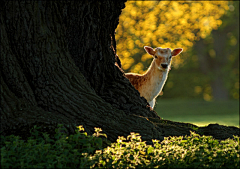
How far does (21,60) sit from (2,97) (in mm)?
698

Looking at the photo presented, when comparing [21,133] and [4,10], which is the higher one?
[4,10]

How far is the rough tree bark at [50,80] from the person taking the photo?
505 cm

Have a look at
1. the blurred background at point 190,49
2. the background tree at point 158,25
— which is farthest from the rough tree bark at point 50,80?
the background tree at point 158,25

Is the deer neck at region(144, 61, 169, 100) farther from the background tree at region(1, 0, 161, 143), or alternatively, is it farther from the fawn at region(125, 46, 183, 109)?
the background tree at region(1, 0, 161, 143)

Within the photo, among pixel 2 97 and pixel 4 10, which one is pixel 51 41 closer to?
pixel 4 10

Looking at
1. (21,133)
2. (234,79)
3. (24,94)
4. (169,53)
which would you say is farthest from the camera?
(234,79)

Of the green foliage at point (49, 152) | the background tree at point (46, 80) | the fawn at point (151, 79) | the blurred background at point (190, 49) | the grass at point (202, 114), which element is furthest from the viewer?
the blurred background at point (190, 49)

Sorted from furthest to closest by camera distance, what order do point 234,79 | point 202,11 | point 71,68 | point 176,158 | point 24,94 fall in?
point 234,79, point 202,11, point 71,68, point 24,94, point 176,158

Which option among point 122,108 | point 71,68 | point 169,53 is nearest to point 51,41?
point 71,68

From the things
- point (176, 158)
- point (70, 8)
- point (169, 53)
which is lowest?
point (176, 158)

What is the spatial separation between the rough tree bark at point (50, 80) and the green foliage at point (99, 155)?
48cm

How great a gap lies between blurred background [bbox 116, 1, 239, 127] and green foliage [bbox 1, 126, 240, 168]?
543 inches

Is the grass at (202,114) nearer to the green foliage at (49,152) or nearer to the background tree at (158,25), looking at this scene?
the background tree at (158,25)

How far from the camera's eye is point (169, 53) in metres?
10.0
